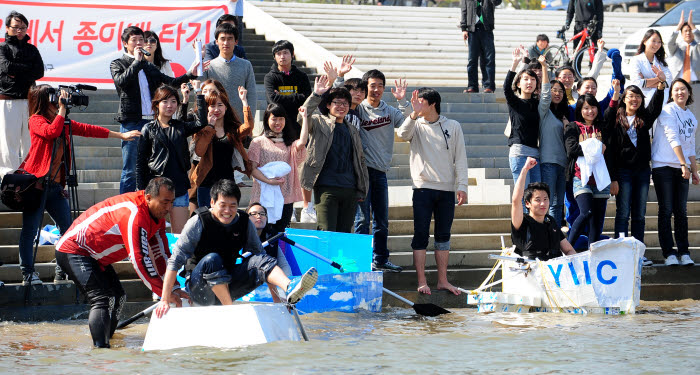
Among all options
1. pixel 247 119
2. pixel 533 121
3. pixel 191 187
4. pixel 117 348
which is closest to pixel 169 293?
pixel 117 348

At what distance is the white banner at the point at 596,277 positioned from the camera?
29.5ft

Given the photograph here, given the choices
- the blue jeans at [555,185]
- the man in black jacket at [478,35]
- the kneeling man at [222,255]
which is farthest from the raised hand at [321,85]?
the man in black jacket at [478,35]

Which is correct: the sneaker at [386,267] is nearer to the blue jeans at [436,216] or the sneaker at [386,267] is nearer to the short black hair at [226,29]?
the blue jeans at [436,216]

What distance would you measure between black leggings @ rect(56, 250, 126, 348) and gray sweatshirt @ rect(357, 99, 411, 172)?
3.23 m

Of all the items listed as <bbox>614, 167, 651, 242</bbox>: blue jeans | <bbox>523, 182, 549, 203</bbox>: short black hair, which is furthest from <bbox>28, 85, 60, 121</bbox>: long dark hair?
<bbox>614, 167, 651, 242</bbox>: blue jeans

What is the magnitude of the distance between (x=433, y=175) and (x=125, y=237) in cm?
341

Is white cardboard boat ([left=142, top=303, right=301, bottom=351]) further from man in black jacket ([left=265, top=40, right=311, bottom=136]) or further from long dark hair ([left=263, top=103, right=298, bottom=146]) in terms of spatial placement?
man in black jacket ([left=265, top=40, right=311, bottom=136])

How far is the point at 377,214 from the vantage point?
10.0 metres

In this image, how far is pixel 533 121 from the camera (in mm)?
10414

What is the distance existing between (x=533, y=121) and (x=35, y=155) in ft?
15.6

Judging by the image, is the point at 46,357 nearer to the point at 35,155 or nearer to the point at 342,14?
the point at 35,155

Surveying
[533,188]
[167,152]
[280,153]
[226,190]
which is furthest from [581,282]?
[167,152]

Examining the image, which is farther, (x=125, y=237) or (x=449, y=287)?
(x=449, y=287)

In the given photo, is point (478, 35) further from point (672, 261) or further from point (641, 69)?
point (672, 261)
